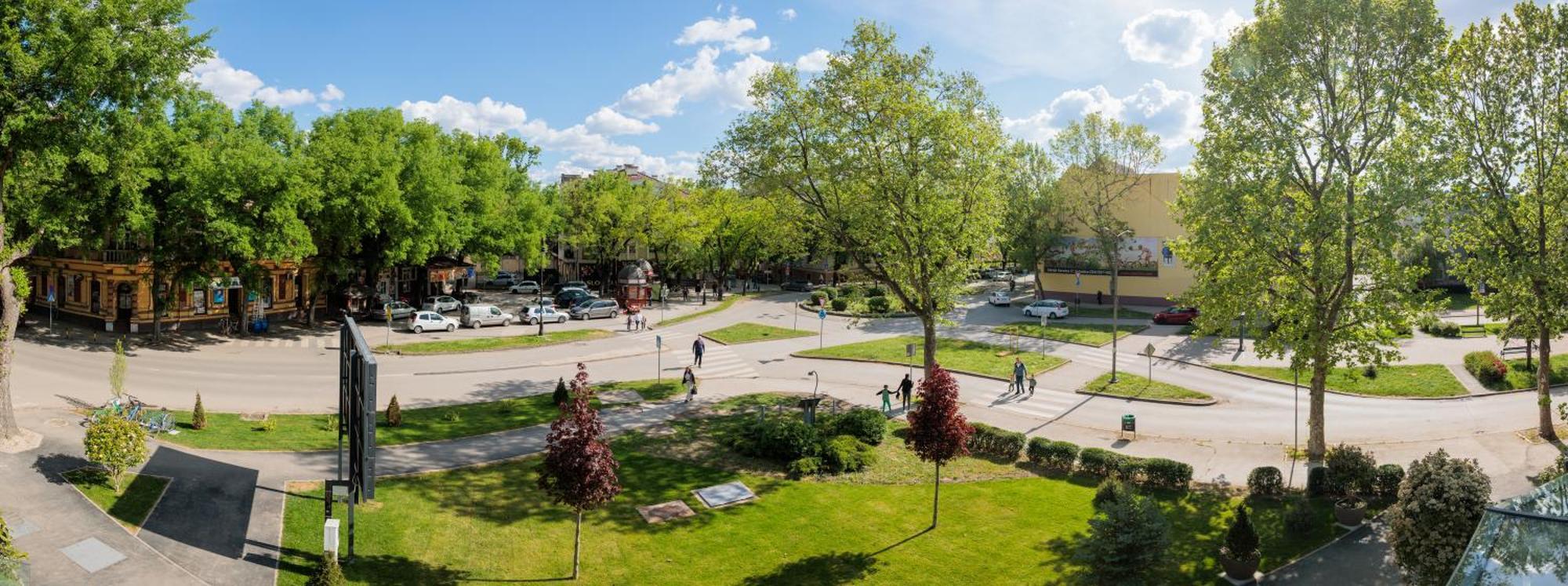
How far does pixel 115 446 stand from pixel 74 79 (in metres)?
8.91

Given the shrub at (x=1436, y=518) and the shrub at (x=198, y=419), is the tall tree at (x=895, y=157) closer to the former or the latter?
the shrub at (x=1436, y=518)

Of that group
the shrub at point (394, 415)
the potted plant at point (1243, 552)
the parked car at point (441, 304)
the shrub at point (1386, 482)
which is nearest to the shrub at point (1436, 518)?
the potted plant at point (1243, 552)

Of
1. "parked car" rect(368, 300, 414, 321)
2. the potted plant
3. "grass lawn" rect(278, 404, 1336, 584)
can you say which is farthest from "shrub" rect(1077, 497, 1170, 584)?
"parked car" rect(368, 300, 414, 321)

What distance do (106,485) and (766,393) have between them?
2049 centimetres

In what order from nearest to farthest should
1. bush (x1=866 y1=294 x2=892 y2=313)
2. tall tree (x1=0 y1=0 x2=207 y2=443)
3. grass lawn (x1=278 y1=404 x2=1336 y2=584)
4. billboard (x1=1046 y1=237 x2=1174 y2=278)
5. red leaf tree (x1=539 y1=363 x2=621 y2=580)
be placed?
red leaf tree (x1=539 y1=363 x2=621 y2=580), grass lawn (x1=278 y1=404 x2=1336 y2=584), tall tree (x1=0 y1=0 x2=207 y2=443), bush (x1=866 y1=294 x2=892 y2=313), billboard (x1=1046 y1=237 x2=1174 y2=278)

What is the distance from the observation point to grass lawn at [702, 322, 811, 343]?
47.1 meters

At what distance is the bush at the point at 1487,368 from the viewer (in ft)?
101

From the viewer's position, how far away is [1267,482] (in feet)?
65.6

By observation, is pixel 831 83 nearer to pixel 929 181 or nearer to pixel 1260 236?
pixel 929 181

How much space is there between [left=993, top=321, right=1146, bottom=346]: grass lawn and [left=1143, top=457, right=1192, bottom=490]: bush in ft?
76.8

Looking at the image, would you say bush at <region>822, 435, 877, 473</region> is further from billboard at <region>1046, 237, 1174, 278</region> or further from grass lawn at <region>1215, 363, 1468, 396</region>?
billboard at <region>1046, 237, 1174, 278</region>

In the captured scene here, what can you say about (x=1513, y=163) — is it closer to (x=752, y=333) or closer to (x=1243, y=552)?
(x=1243, y=552)

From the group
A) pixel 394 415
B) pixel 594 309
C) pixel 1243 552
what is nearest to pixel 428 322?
pixel 594 309

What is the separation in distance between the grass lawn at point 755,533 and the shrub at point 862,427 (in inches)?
118
